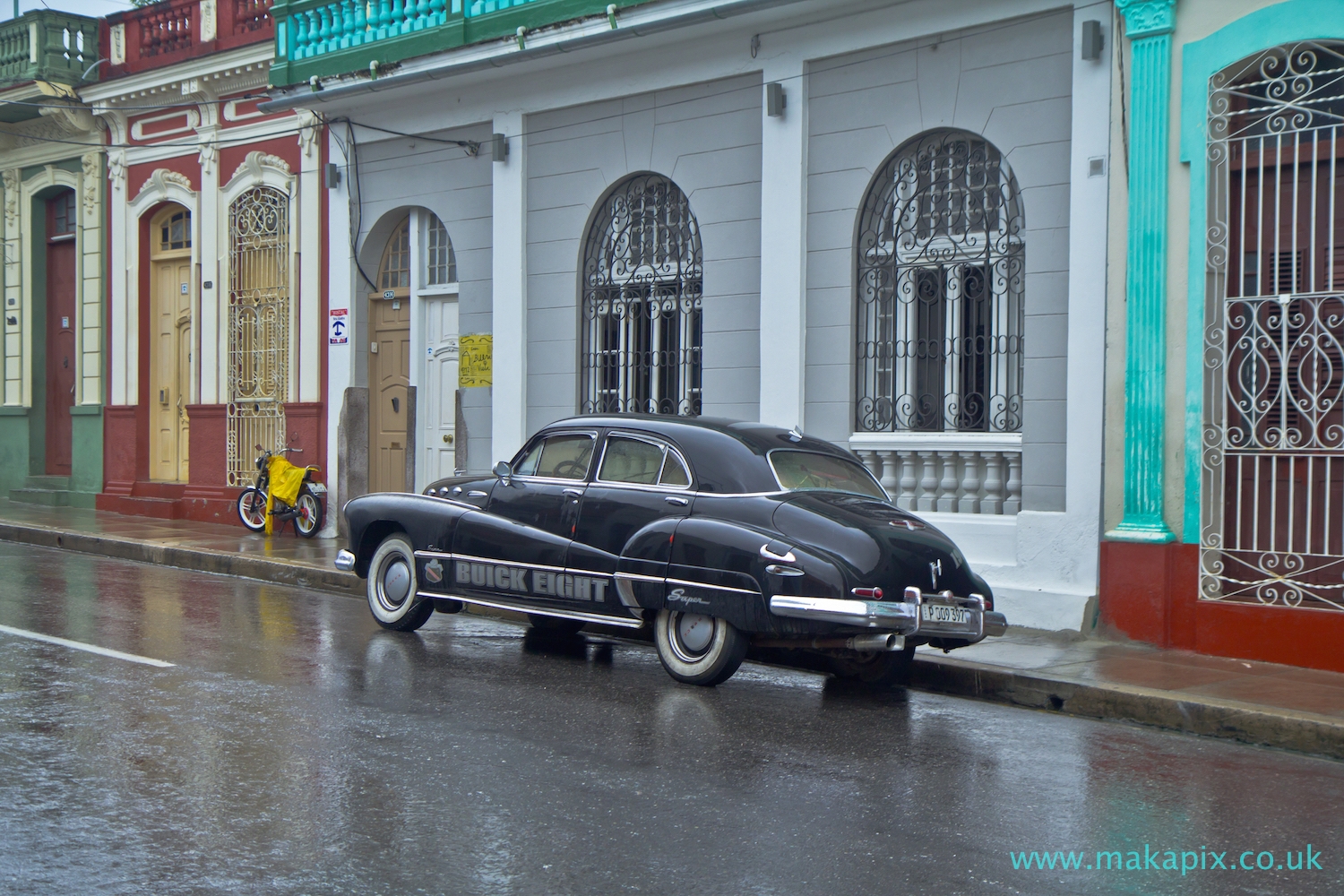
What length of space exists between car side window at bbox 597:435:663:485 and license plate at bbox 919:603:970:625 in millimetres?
1862

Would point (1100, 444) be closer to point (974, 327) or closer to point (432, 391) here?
point (974, 327)

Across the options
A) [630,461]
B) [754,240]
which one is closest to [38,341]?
[754,240]

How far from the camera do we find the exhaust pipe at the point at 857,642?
7.68m

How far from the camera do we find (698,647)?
8.16m

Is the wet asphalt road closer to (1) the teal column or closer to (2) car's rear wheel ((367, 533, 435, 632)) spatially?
(2) car's rear wheel ((367, 533, 435, 632))

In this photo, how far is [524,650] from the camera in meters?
9.37


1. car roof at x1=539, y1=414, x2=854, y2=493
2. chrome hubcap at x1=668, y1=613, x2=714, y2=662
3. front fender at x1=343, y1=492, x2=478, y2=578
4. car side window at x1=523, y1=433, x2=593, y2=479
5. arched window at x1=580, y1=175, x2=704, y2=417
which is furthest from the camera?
arched window at x1=580, y1=175, x2=704, y2=417

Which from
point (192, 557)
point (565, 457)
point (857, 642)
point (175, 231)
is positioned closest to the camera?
point (857, 642)

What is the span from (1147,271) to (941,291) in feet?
6.33

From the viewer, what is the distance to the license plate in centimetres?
768

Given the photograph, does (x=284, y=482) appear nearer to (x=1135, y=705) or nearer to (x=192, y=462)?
(x=192, y=462)

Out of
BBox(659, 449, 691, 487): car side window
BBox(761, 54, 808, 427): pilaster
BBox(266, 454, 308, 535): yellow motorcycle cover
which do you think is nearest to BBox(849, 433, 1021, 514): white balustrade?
BBox(761, 54, 808, 427): pilaster

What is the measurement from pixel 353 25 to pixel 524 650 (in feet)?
30.3

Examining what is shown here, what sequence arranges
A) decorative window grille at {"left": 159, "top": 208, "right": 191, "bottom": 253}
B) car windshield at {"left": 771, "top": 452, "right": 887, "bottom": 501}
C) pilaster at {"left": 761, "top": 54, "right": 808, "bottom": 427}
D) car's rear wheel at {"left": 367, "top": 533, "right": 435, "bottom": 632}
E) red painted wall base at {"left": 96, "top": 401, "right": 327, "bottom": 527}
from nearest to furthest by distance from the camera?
car windshield at {"left": 771, "top": 452, "right": 887, "bottom": 501} → car's rear wheel at {"left": 367, "top": 533, "right": 435, "bottom": 632} → pilaster at {"left": 761, "top": 54, "right": 808, "bottom": 427} → red painted wall base at {"left": 96, "top": 401, "right": 327, "bottom": 527} → decorative window grille at {"left": 159, "top": 208, "right": 191, "bottom": 253}
